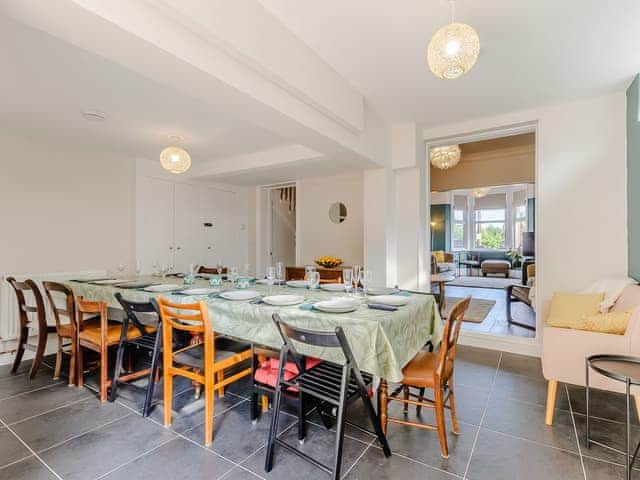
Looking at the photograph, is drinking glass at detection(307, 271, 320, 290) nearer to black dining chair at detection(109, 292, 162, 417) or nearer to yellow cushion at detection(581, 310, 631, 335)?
black dining chair at detection(109, 292, 162, 417)

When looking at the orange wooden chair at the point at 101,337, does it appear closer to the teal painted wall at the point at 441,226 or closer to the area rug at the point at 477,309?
the area rug at the point at 477,309

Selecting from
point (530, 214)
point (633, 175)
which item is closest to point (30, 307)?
point (633, 175)

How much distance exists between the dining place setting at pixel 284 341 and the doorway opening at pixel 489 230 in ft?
7.31

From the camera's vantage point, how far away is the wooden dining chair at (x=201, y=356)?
188cm

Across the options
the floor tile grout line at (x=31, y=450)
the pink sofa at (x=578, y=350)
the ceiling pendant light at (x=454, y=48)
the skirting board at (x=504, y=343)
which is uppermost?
the ceiling pendant light at (x=454, y=48)

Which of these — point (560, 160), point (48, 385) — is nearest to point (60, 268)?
point (48, 385)

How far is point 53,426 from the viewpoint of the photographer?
81.9 inches

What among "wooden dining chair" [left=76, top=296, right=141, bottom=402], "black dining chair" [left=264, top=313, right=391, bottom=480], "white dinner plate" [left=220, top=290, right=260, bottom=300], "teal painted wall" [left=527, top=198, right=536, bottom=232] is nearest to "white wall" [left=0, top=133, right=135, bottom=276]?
"wooden dining chair" [left=76, top=296, right=141, bottom=402]

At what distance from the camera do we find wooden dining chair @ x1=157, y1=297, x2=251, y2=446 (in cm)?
188

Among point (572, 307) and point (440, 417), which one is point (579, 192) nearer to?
point (572, 307)

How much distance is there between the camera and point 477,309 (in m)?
5.21

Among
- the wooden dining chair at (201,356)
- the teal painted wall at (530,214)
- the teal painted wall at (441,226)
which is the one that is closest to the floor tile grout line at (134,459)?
the wooden dining chair at (201,356)

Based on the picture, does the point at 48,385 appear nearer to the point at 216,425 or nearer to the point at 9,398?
the point at 9,398

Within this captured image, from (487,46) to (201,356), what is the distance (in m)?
2.88
